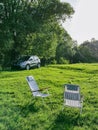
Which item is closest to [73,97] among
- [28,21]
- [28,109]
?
[28,109]

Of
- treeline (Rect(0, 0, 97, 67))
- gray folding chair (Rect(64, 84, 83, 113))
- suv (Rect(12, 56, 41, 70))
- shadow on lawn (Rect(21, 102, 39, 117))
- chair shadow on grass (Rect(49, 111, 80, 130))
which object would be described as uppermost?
treeline (Rect(0, 0, 97, 67))

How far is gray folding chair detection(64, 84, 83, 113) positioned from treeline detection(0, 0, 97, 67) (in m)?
28.1

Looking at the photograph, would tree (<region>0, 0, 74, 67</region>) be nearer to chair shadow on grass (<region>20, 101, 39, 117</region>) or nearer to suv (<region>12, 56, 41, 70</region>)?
suv (<region>12, 56, 41, 70</region>)

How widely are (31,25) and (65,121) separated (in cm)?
2981

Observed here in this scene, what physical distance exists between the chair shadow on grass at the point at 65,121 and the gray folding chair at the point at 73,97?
39cm

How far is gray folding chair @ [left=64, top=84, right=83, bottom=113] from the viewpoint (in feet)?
42.6

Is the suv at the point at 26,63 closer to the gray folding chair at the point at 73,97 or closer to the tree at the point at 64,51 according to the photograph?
the gray folding chair at the point at 73,97

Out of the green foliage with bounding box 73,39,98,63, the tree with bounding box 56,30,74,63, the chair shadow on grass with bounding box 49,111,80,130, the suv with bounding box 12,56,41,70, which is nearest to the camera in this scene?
the chair shadow on grass with bounding box 49,111,80,130

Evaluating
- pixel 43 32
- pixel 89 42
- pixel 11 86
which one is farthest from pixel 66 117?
pixel 89 42

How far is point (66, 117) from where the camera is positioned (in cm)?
1262

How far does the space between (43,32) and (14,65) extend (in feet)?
27.8

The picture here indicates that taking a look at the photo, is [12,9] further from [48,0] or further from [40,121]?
[40,121]

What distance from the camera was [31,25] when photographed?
1618 inches

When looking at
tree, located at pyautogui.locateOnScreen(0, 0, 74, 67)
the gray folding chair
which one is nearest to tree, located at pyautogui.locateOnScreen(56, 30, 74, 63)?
tree, located at pyautogui.locateOnScreen(0, 0, 74, 67)
